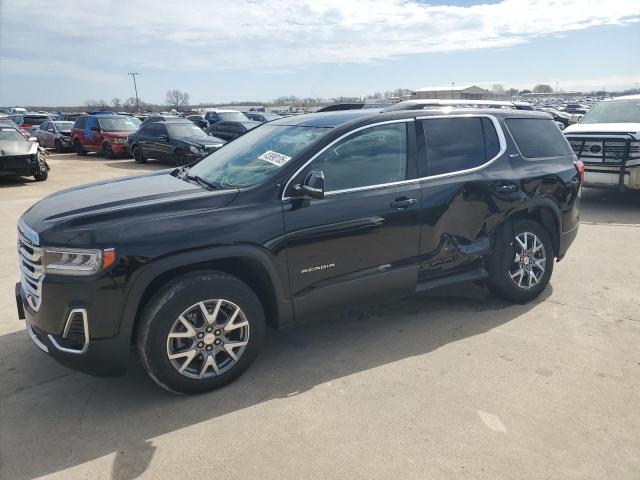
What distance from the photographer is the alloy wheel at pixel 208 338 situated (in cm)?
318

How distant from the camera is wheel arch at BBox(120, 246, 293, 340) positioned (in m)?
3.02

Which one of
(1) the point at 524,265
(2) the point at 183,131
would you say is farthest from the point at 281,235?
(2) the point at 183,131

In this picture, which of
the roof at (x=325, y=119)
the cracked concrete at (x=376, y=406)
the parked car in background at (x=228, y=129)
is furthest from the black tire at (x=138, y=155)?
the roof at (x=325, y=119)

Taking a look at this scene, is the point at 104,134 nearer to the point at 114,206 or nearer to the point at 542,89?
the point at 114,206

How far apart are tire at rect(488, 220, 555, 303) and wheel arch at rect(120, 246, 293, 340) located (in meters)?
2.13

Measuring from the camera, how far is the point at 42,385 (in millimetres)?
3504

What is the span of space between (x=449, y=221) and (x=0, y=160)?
12.5 meters

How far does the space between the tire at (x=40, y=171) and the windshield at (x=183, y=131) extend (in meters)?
3.99

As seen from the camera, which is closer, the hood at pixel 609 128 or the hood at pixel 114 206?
the hood at pixel 114 206

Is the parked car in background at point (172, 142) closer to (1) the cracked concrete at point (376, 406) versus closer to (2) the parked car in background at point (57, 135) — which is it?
(2) the parked car in background at point (57, 135)

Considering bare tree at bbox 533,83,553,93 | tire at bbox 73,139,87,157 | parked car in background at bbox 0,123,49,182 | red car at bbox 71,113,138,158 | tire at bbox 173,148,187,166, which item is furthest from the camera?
bare tree at bbox 533,83,553,93

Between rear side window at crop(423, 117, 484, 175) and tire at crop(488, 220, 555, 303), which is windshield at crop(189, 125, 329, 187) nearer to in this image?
rear side window at crop(423, 117, 484, 175)

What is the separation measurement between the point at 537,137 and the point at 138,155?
15.7 m

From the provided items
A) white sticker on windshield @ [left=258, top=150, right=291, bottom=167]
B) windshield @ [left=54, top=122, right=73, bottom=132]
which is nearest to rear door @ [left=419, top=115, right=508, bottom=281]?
white sticker on windshield @ [left=258, top=150, right=291, bottom=167]
